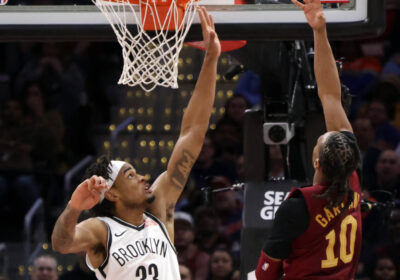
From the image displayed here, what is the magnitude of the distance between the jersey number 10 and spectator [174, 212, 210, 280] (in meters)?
4.58

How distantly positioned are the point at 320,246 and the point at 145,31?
1.82 m

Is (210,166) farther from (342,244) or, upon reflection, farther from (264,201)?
(342,244)

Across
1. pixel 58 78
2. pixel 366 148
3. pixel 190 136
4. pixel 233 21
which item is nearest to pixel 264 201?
pixel 190 136

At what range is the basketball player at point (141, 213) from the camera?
512cm

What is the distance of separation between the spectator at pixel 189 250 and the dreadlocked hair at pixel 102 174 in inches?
151

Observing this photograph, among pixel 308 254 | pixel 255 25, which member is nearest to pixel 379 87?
pixel 255 25

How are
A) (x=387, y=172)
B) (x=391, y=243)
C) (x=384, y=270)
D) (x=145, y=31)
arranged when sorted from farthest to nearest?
(x=387, y=172) → (x=391, y=243) → (x=384, y=270) → (x=145, y=31)

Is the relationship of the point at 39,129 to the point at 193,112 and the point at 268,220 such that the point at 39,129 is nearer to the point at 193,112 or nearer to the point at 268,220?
the point at 268,220

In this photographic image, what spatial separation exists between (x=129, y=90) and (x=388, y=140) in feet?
11.4

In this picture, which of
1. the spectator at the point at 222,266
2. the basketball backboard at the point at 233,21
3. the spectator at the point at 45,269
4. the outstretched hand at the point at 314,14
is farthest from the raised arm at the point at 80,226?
the spectator at the point at 45,269

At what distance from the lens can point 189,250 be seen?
928 cm

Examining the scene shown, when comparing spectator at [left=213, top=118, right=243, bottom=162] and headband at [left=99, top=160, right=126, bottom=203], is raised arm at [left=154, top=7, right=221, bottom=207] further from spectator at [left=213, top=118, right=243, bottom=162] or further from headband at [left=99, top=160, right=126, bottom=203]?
spectator at [left=213, top=118, right=243, bottom=162]

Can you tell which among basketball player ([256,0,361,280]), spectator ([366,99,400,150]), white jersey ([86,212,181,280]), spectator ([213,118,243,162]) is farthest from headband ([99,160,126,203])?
spectator ([366,99,400,150])

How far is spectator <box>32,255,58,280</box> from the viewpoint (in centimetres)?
891
